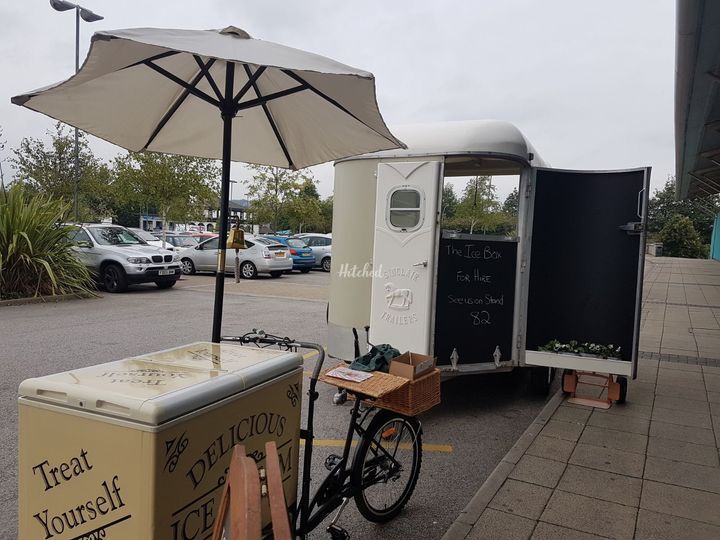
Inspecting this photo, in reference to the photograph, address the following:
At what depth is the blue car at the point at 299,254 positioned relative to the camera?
2012cm

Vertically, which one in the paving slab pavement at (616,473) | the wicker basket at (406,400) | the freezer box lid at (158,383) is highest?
the freezer box lid at (158,383)

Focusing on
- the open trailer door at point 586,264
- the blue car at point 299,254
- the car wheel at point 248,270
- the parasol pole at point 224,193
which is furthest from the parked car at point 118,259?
the parasol pole at point 224,193

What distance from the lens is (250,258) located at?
58.2 ft

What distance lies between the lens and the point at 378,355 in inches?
134

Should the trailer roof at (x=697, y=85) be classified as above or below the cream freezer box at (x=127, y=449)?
above

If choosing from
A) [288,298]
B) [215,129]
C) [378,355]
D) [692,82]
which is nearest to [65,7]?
[288,298]

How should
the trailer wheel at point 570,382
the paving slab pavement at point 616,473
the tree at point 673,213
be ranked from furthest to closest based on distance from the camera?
the tree at point 673,213 → the trailer wheel at point 570,382 → the paving slab pavement at point 616,473

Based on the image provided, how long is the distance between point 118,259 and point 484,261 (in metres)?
10.3

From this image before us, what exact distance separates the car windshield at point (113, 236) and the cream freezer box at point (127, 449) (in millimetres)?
12884

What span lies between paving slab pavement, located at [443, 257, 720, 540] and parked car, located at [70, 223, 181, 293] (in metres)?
10.4

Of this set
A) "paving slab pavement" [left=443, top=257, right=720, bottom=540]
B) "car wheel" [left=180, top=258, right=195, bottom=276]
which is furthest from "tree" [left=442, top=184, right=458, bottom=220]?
"car wheel" [left=180, top=258, right=195, bottom=276]

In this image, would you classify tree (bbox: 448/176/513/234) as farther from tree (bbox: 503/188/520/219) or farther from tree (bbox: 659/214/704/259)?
tree (bbox: 659/214/704/259)

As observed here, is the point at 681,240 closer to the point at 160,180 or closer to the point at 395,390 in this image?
the point at 160,180

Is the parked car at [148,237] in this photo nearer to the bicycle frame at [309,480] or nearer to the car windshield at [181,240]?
the car windshield at [181,240]
